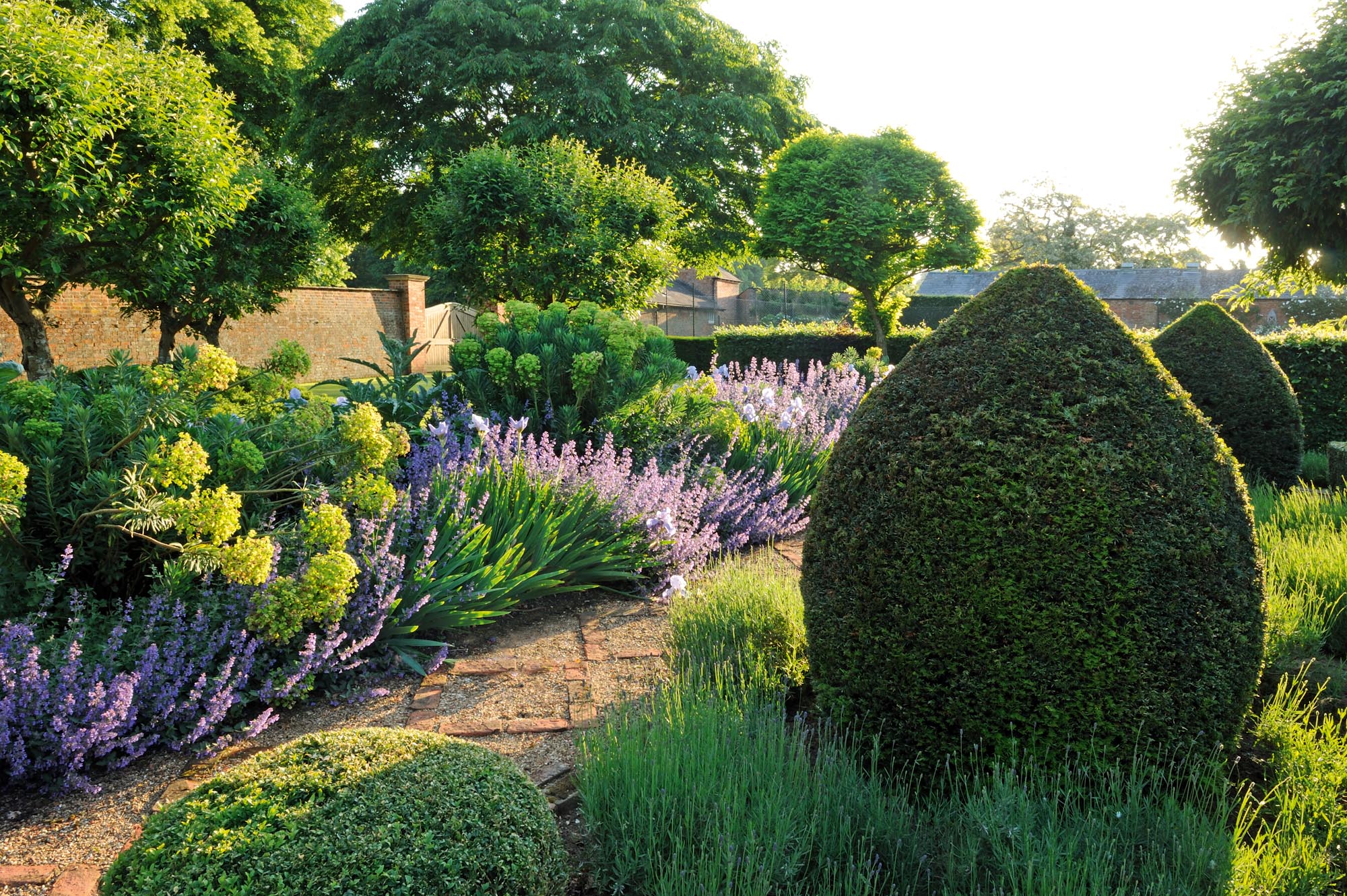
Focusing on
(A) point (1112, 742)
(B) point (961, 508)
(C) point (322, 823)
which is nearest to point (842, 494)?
(B) point (961, 508)

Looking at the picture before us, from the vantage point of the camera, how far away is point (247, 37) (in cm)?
1908

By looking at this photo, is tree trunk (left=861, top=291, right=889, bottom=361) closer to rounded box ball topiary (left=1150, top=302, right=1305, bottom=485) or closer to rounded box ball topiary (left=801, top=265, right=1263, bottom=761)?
rounded box ball topiary (left=1150, top=302, right=1305, bottom=485)

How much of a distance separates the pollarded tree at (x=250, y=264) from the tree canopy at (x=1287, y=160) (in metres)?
15.5

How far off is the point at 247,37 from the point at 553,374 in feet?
63.0

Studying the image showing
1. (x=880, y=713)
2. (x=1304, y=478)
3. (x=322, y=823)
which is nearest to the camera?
(x=322, y=823)

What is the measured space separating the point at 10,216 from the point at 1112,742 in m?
11.8

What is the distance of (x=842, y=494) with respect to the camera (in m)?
2.24

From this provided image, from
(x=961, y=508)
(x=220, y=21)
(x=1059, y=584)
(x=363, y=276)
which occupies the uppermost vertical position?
(x=220, y=21)

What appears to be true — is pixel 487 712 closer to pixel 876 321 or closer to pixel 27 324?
pixel 27 324

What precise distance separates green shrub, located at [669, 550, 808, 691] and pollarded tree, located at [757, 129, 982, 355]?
1820 centimetres

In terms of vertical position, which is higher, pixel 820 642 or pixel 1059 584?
pixel 1059 584

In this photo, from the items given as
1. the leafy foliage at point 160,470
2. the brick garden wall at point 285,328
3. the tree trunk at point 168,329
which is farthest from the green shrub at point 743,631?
the tree trunk at point 168,329

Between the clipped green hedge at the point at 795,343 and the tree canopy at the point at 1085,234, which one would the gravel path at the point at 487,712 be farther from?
the tree canopy at the point at 1085,234

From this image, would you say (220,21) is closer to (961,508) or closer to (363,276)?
(363,276)
